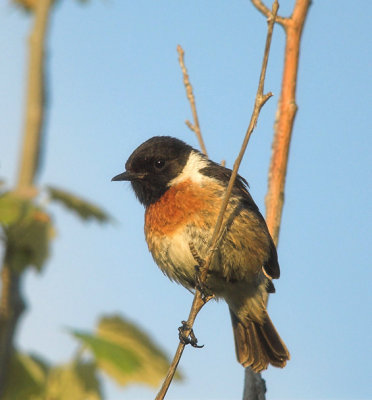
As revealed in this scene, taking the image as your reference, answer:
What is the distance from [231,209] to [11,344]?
351 centimetres

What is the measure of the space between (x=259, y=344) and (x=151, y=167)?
182 cm

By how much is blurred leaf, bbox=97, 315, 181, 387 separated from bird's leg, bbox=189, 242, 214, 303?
5.81ft

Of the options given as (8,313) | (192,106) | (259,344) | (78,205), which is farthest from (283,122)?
(8,313)

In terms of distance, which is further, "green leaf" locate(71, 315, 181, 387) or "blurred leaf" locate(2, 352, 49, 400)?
"green leaf" locate(71, 315, 181, 387)

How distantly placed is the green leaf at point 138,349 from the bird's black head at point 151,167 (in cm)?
330

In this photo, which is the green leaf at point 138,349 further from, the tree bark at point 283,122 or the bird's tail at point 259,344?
the bird's tail at point 259,344

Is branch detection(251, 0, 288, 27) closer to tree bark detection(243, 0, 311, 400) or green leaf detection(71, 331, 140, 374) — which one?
tree bark detection(243, 0, 311, 400)

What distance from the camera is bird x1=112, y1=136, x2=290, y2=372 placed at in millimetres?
4379

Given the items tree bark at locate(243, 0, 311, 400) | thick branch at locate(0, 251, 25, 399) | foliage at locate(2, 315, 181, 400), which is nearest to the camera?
thick branch at locate(0, 251, 25, 399)

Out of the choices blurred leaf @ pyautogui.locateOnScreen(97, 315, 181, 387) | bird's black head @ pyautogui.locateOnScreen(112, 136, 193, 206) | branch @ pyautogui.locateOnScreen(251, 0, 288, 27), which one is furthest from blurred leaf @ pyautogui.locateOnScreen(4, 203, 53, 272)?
branch @ pyautogui.locateOnScreen(251, 0, 288, 27)

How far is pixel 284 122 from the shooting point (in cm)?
435

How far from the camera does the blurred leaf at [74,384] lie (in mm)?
1454

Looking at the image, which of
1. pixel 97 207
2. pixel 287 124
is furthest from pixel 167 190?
pixel 97 207

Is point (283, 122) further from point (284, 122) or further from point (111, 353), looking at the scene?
point (111, 353)
